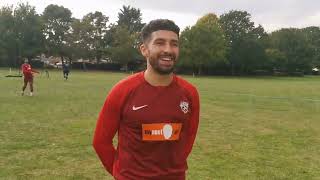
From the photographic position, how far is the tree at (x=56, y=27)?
4031 inches

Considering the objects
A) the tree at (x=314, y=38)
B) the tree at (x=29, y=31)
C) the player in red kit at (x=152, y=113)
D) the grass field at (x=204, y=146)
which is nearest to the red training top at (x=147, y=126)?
the player in red kit at (x=152, y=113)

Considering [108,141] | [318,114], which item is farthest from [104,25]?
[108,141]

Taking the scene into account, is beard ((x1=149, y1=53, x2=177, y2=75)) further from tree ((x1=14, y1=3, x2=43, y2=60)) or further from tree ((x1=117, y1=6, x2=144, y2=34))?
tree ((x1=117, y1=6, x2=144, y2=34))

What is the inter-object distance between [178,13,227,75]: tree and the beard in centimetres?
8436

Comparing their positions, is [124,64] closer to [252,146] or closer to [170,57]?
[252,146]

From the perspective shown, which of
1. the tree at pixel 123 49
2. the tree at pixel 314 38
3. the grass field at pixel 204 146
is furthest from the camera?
the tree at pixel 314 38

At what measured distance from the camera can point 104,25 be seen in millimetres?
108875

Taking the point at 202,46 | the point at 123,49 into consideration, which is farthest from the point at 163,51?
the point at 123,49

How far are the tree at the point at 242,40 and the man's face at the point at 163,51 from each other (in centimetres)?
9250

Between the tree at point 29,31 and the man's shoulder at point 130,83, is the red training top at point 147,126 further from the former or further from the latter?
the tree at point 29,31

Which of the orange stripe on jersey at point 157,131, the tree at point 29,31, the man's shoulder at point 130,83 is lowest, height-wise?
the orange stripe on jersey at point 157,131

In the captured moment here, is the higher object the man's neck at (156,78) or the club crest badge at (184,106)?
the man's neck at (156,78)

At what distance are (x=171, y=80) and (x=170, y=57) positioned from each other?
235 mm

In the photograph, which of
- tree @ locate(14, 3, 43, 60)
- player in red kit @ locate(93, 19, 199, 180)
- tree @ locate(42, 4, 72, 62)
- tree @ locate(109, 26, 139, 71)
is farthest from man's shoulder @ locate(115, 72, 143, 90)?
→ tree @ locate(42, 4, 72, 62)
